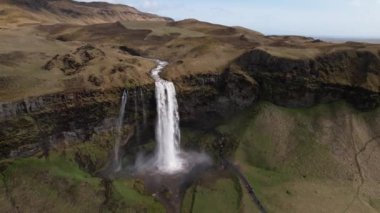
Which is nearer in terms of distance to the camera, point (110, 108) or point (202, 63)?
point (110, 108)

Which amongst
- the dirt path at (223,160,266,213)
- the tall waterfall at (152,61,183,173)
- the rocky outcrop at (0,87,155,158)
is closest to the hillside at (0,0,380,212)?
the rocky outcrop at (0,87,155,158)

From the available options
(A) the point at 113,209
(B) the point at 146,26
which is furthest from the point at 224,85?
(B) the point at 146,26

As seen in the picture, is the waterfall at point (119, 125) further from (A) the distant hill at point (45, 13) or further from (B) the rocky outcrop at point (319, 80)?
(A) the distant hill at point (45, 13)

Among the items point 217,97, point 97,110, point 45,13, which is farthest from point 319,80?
point 45,13

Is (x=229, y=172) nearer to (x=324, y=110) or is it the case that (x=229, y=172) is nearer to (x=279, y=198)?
(x=279, y=198)

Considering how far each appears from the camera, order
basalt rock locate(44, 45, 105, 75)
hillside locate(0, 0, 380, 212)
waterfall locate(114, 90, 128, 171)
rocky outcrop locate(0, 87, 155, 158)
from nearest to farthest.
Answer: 1. rocky outcrop locate(0, 87, 155, 158)
2. hillside locate(0, 0, 380, 212)
3. waterfall locate(114, 90, 128, 171)
4. basalt rock locate(44, 45, 105, 75)

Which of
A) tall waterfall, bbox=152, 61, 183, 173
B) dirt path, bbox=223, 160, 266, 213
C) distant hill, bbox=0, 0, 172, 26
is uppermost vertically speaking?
distant hill, bbox=0, 0, 172, 26

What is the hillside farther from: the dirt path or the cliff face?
the dirt path
